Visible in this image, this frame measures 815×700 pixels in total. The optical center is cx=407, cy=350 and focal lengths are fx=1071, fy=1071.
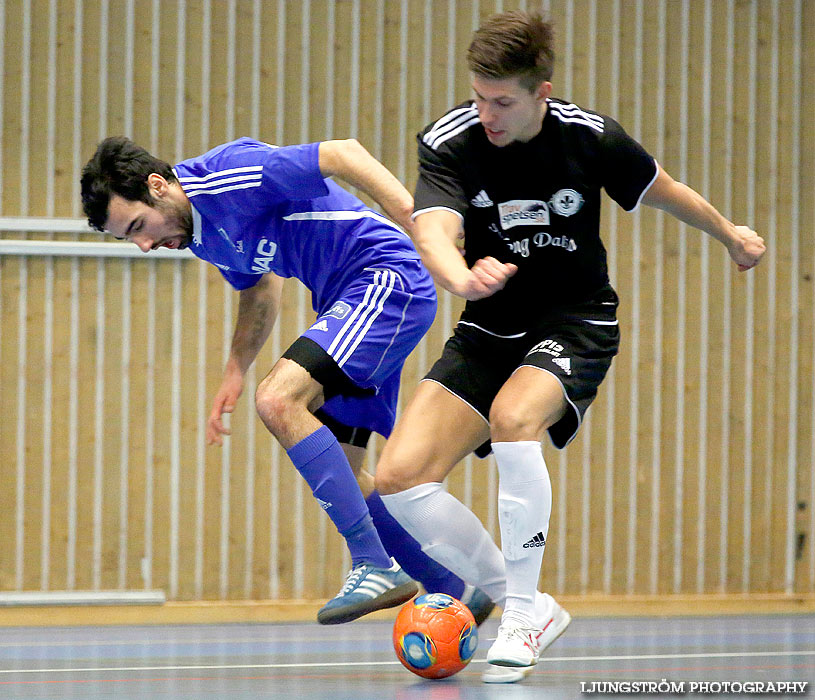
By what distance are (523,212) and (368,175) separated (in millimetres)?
504

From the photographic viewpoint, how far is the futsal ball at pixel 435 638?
3033mm

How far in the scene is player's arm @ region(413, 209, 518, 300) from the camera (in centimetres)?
268

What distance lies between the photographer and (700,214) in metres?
3.26

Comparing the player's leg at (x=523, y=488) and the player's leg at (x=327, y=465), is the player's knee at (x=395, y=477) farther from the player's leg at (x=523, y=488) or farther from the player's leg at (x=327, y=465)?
the player's leg at (x=523, y=488)

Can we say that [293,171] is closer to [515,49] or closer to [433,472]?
[515,49]

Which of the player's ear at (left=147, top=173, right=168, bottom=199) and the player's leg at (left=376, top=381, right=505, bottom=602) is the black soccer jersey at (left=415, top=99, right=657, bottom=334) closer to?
the player's leg at (left=376, top=381, right=505, bottom=602)

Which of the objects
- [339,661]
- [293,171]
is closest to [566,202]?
[293,171]

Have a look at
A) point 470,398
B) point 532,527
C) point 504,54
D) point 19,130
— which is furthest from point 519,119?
point 19,130

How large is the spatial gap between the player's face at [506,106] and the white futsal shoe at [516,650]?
1.38 metres

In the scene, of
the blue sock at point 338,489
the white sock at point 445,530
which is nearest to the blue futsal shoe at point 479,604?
the white sock at point 445,530

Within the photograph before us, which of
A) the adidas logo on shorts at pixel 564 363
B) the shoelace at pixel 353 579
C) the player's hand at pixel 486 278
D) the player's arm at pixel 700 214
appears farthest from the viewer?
the shoelace at pixel 353 579

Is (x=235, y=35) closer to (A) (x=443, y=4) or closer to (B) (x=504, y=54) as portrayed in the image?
(A) (x=443, y=4)

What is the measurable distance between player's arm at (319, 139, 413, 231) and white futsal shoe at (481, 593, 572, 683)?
121 cm

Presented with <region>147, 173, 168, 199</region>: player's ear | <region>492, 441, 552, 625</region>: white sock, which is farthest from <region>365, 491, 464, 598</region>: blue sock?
<region>147, 173, 168, 199</region>: player's ear
